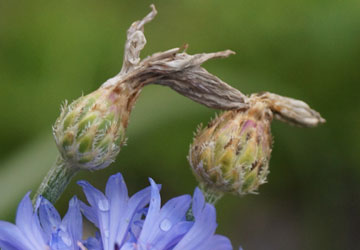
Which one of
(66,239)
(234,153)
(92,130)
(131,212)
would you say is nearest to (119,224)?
(131,212)

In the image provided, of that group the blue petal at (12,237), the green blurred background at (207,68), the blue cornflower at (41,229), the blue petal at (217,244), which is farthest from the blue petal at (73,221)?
the green blurred background at (207,68)

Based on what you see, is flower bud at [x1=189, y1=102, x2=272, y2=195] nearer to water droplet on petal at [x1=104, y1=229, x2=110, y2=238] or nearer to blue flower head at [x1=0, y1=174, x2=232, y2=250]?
blue flower head at [x1=0, y1=174, x2=232, y2=250]

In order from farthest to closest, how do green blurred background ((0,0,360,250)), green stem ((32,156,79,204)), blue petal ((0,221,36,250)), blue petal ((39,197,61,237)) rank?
1. green blurred background ((0,0,360,250))
2. green stem ((32,156,79,204))
3. blue petal ((39,197,61,237))
4. blue petal ((0,221,36,250))

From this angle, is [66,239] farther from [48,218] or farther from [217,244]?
[217,244]

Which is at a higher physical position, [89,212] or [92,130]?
[92,130]

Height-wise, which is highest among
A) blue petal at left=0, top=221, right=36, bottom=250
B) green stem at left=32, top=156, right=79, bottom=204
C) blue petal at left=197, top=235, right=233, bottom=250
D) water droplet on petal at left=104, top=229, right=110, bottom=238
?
green stem at left=32, top=156, right=79, bottom=204

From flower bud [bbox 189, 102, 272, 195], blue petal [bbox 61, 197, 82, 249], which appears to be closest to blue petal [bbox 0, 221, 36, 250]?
blue petal [bbox 61, 197, 82, 249]

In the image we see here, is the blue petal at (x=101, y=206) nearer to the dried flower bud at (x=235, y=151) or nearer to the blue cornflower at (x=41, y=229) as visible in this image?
the blue cornflower at (x=41, y=229)
